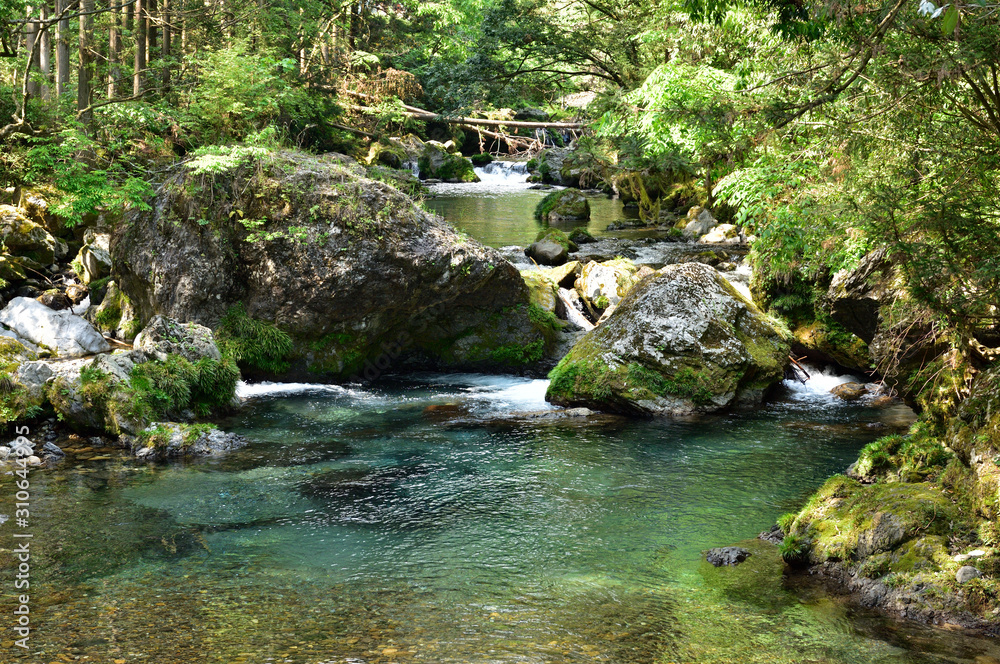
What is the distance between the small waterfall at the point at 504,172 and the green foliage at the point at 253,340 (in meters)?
29.4

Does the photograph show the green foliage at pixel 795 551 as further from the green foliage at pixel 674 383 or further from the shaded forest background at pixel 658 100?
the green foliage at pixel 674 383

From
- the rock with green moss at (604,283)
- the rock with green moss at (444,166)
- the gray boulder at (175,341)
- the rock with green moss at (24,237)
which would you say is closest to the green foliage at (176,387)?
the gray boulder at (175,341)

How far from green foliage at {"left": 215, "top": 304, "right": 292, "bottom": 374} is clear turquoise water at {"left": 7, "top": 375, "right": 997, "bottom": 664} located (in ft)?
5.73

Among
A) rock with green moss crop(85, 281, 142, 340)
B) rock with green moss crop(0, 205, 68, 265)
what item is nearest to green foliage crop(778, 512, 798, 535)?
rock with green moss crop(85, 281, 142, 340)

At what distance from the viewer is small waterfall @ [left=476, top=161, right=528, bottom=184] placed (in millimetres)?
42316

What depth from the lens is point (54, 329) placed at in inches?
532

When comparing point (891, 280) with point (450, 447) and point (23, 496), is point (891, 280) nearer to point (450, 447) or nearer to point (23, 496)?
point (450, 447)

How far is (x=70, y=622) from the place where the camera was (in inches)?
227

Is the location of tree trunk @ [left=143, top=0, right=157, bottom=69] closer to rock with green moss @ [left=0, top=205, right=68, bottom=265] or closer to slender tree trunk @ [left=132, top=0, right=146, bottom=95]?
slender tree trunk @ [left=132, top=0, right=146, bottom=95]

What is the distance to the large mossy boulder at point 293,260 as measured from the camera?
539 inches

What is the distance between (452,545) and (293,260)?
7.79 metres

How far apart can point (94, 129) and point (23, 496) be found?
11.4 metres

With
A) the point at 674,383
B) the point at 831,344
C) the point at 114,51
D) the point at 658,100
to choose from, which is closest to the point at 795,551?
the point at 674,383

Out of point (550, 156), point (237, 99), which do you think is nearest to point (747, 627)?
point (237, 99)
